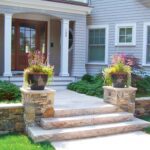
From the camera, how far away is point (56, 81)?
12.3 meters

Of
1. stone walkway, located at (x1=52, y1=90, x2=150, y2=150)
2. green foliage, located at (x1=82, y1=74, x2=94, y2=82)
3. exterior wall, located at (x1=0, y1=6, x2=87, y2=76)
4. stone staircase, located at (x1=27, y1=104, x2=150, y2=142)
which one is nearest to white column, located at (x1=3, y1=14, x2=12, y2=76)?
exterior wall, located at (x1=0, y1=6, x2=87, y2=76)

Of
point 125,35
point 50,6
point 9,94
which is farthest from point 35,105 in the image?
point 125,35

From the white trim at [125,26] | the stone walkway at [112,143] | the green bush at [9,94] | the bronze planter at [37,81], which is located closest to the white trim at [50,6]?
the white trim at [125,26]

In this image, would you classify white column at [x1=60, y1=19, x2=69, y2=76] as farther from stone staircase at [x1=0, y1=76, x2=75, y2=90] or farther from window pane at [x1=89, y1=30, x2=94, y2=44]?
window pane at [x1=89, y1=30, x2=94, y2=44]

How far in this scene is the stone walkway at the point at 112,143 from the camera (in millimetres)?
6375

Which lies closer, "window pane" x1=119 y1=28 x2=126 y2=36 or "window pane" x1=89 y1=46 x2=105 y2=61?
"window pane" x1=119 y1=28 x2=126 y2=36

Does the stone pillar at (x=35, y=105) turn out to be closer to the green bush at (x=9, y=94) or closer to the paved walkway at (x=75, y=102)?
the paved walkway at (x=75, y=102)

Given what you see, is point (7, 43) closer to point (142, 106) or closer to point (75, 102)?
point (75, 102)

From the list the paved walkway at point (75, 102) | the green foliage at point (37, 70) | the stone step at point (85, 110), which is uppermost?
the green foliage at point (37, 70)

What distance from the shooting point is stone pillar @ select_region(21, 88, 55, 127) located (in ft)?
23.2

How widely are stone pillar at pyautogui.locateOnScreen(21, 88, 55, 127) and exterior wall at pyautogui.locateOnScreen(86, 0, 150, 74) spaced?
6.14 meters

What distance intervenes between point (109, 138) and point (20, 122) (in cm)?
200

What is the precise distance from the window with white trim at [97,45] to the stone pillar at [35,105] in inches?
274

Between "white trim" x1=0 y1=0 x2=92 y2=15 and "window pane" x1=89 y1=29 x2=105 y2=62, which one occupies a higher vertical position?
"white trim" x1=0 y1=0 x2=92 y2=15
